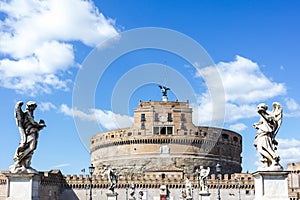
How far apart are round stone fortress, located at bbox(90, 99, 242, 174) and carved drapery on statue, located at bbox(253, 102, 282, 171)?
67988mm

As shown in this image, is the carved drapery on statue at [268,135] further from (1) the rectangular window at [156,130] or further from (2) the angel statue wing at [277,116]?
(1) the rectangular window at [156,130]

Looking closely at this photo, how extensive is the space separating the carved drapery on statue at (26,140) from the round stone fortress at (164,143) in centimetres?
6835

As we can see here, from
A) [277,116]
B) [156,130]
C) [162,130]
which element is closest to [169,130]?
[162,130]

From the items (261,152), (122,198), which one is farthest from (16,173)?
(122,198)

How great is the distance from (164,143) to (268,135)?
6988cm

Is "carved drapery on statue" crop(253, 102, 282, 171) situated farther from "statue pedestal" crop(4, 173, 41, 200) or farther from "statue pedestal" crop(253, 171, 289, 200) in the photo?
"statue pedestal" crop(4, 173, 41, 200)

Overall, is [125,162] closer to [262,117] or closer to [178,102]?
[178,102]

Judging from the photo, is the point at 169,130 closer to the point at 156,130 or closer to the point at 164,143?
the point at 156,130

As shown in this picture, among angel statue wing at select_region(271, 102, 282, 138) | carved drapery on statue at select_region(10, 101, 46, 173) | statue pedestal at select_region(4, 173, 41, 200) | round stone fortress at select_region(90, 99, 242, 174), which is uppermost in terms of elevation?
round stone fortress at select_region(90, 99, 242, 174)

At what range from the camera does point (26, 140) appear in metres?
9.98

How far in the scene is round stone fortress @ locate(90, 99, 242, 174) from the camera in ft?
262

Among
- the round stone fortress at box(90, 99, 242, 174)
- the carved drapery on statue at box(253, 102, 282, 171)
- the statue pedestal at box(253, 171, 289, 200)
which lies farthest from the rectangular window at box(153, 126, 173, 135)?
the statue pedestal at box(253, 171, 289, 200)

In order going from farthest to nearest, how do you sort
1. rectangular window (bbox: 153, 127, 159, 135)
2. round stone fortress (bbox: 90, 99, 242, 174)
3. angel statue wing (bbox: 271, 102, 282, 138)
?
1. rectangular window (bbox: 153, 127, 159, 135)
2. round stone fortress (bbox: 90, 99, 242, 174)
3. angel statue wing (bbox: 271, 102, 282, 138)

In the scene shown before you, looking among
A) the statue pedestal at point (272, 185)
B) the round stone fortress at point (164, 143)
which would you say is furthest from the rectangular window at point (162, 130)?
the statue pedestal at point (272, 185)
